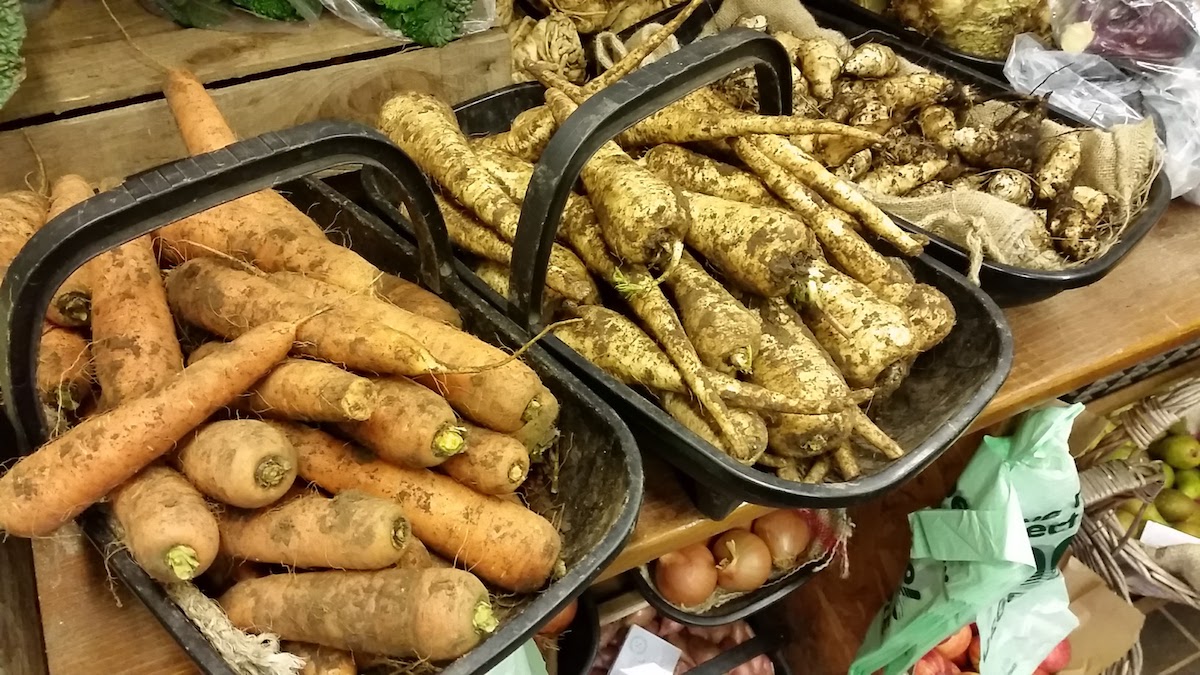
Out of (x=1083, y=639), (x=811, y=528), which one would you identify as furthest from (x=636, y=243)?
(x=1083, y=639)

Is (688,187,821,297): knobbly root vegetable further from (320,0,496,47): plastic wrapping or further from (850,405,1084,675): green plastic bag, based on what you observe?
(320,0,496,47): plastic wrapping

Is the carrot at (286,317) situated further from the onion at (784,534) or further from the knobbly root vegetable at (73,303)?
the onion at (784,534)

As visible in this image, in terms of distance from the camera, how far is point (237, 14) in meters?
1.16

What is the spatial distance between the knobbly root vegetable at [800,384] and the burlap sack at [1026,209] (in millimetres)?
247

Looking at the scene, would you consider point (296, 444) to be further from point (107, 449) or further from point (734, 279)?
point (734, 279)

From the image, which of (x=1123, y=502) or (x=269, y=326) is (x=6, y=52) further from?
(x=1123, y=502)

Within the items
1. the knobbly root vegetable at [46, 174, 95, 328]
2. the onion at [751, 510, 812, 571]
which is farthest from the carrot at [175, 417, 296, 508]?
the onion at [751, 510, 812, 571]

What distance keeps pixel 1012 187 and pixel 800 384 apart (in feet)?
1.81

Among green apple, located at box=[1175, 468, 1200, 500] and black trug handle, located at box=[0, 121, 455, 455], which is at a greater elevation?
black trug handle, located at box=[0, 121, 455, 455]

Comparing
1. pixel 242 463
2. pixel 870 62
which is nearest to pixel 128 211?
pixel 242 463

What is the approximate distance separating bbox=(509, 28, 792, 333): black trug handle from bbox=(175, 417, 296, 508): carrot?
246mm

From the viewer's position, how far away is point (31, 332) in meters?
0.58

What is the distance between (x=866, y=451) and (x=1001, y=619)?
487 mm

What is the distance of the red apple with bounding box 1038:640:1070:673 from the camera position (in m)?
1.27
